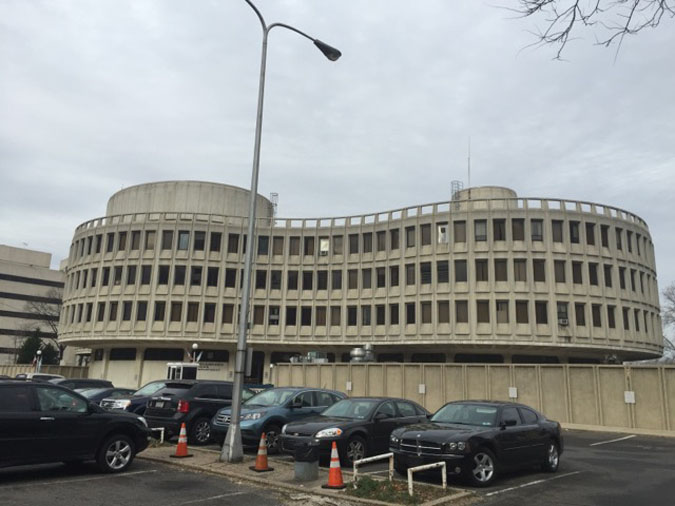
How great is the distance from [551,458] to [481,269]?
32.6 meters

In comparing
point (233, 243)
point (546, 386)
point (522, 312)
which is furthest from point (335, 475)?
point (233, 243)

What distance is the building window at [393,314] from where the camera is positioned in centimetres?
4558

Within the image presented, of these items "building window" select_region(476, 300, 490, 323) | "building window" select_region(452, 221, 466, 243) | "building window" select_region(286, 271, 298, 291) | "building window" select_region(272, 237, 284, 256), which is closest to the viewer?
"building window" select_region(476, 300, 490, 323)

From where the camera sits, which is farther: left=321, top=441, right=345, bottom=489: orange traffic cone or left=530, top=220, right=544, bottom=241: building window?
left=530, top=220, right=544, bottom=241: building window

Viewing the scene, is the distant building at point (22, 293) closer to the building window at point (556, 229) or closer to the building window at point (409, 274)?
the building window at point (409, 274)

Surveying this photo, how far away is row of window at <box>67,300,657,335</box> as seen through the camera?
4156 cm

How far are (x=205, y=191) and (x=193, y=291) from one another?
12.7m

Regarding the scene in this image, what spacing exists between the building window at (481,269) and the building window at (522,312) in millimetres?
3180

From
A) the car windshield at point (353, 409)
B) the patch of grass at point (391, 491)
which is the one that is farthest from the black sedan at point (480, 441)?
the car windshield at point (353, 409)

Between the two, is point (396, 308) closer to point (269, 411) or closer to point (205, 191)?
point (205, 191)

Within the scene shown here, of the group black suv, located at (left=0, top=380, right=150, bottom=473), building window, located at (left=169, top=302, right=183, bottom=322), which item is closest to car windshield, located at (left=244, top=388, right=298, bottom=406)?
black suv, located at (left=0, top=380, right=150, bottom=473)

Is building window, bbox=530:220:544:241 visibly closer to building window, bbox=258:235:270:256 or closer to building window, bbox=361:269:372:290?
building window, bbox=361:269:372:290

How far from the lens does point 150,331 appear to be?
47938 millimetres

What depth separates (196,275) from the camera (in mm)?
49781
